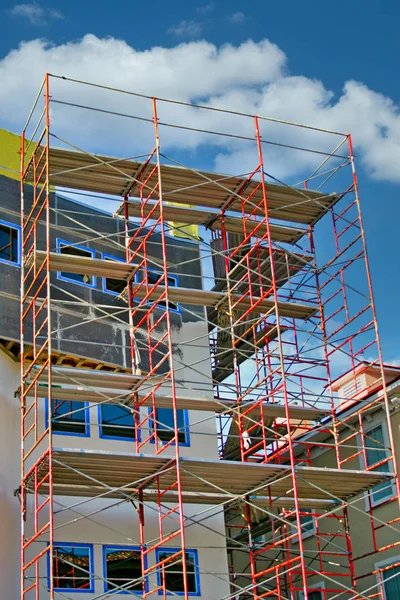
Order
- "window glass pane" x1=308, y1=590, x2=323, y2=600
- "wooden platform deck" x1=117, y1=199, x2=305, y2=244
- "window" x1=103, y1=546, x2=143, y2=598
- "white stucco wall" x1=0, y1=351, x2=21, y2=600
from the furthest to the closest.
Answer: "window glass pane" x1=308, y1=590, x2=323, y2=600 → "wooden platform deck" x1=117, y1=199, x2=305, y2=244 → "window" x1=103, y1=546, x2=143, y2=598 → "white stucco wall" x1=0, y1=351, x2=21, y2=600

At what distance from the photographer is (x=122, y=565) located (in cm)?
2320

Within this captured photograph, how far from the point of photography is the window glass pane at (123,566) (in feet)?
75.3

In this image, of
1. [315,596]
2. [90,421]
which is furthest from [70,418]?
[315,596]

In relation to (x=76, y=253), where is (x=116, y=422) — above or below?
below

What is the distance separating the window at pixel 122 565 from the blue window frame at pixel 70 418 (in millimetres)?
2819

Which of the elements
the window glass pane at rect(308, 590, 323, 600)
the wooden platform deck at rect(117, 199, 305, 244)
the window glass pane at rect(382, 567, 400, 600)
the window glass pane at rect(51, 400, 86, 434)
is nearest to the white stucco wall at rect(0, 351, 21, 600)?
the window glass pane at rect(51, 400, 86, 434)

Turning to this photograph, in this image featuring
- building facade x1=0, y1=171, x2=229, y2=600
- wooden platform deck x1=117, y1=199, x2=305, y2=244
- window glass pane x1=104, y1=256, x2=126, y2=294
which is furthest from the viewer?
wooden platform deck x1=117, y1=199, x2=305, y2=244

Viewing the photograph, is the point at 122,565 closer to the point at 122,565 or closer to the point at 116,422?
the point at 122,565

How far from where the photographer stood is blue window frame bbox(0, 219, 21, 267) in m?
24.7

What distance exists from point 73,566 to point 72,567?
20.2 inches

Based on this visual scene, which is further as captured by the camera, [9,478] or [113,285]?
[113,285]

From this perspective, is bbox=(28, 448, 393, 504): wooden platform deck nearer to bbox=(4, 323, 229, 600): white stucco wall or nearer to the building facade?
bbox=(4, 323, 229, 600): white stucco wall

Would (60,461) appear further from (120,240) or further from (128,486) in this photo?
(120,240)

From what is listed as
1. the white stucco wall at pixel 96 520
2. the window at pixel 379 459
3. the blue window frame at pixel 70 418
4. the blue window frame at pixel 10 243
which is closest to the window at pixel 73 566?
the white stucco wall at pixel 96 520
